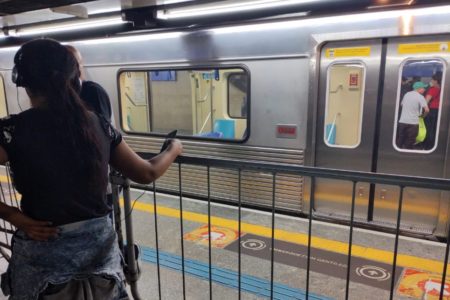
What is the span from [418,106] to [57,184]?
3.75 m

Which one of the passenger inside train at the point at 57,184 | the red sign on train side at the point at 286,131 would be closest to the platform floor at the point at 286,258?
the red sign on train side at the point at 286,131

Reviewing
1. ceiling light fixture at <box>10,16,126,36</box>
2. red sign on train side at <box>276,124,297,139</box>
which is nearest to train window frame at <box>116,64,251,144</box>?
red sign on train side at <box>276,124,297,139</box>

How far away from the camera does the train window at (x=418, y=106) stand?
3.79 meters

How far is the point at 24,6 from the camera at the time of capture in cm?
310

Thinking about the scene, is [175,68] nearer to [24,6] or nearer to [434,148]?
[24,6]

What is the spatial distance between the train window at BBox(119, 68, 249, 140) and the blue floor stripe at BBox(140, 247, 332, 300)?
194 centimetres

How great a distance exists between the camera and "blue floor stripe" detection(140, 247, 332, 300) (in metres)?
3.04

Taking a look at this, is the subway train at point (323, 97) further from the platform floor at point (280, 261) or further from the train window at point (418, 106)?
the platform floor at point (280, 261)

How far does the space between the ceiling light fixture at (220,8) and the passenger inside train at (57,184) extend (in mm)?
2933

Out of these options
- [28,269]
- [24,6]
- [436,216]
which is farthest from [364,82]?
[28,269]

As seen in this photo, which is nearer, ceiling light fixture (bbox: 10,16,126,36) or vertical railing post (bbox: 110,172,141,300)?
vertical railing post (bbox: 110,172,141,300)

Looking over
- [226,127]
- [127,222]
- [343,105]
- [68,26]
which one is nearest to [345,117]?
[343,105]

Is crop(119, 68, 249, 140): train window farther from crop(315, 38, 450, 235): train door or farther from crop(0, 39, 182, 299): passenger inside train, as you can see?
crop(0, 39, 182, 299): passenger inside train

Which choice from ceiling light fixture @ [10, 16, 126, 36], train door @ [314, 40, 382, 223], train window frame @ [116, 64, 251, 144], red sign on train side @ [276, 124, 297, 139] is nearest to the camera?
train door @ [314, 40, 382, 223]
